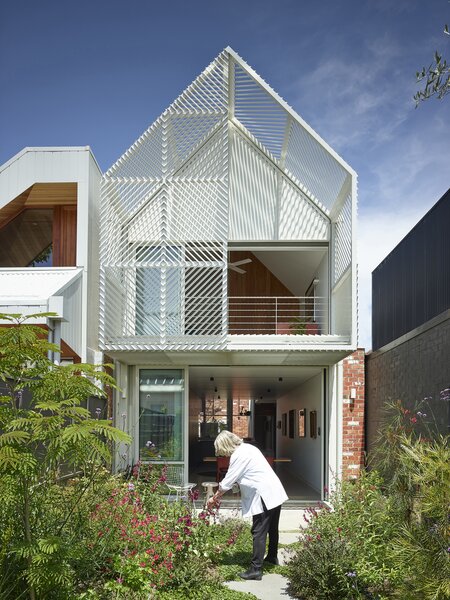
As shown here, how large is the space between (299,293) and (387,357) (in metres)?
4.53

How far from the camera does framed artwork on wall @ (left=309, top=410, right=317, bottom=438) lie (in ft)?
52.7

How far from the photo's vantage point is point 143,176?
1330cm

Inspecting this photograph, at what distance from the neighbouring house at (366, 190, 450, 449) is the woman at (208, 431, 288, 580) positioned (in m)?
2.98

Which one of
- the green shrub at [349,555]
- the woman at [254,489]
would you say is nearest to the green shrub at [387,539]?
the green shrub at [349,555]

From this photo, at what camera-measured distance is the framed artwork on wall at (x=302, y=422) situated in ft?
60.4

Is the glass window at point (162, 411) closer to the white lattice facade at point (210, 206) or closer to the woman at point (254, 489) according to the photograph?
the white lattice facade at point (210, 206)

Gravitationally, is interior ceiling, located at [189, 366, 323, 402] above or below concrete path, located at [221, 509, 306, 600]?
above

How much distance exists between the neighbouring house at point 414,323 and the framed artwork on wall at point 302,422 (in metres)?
2.72

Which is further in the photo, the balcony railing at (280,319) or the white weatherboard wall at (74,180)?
the balcony railing at (280,319)

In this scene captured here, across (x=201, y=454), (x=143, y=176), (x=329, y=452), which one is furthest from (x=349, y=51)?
(x=201, y=454)

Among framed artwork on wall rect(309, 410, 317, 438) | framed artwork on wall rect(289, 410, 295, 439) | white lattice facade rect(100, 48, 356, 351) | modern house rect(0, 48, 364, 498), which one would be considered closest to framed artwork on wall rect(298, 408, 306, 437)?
framed artwork on wall rect(309, 410, 317, 438)

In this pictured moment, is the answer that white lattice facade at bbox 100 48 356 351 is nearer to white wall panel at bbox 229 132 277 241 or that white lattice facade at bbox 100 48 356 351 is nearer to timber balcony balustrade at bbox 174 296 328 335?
white wall panel at bbox 229 132 277 241

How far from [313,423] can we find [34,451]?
12.1m

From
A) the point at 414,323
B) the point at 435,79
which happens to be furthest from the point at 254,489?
the point at 414,323
